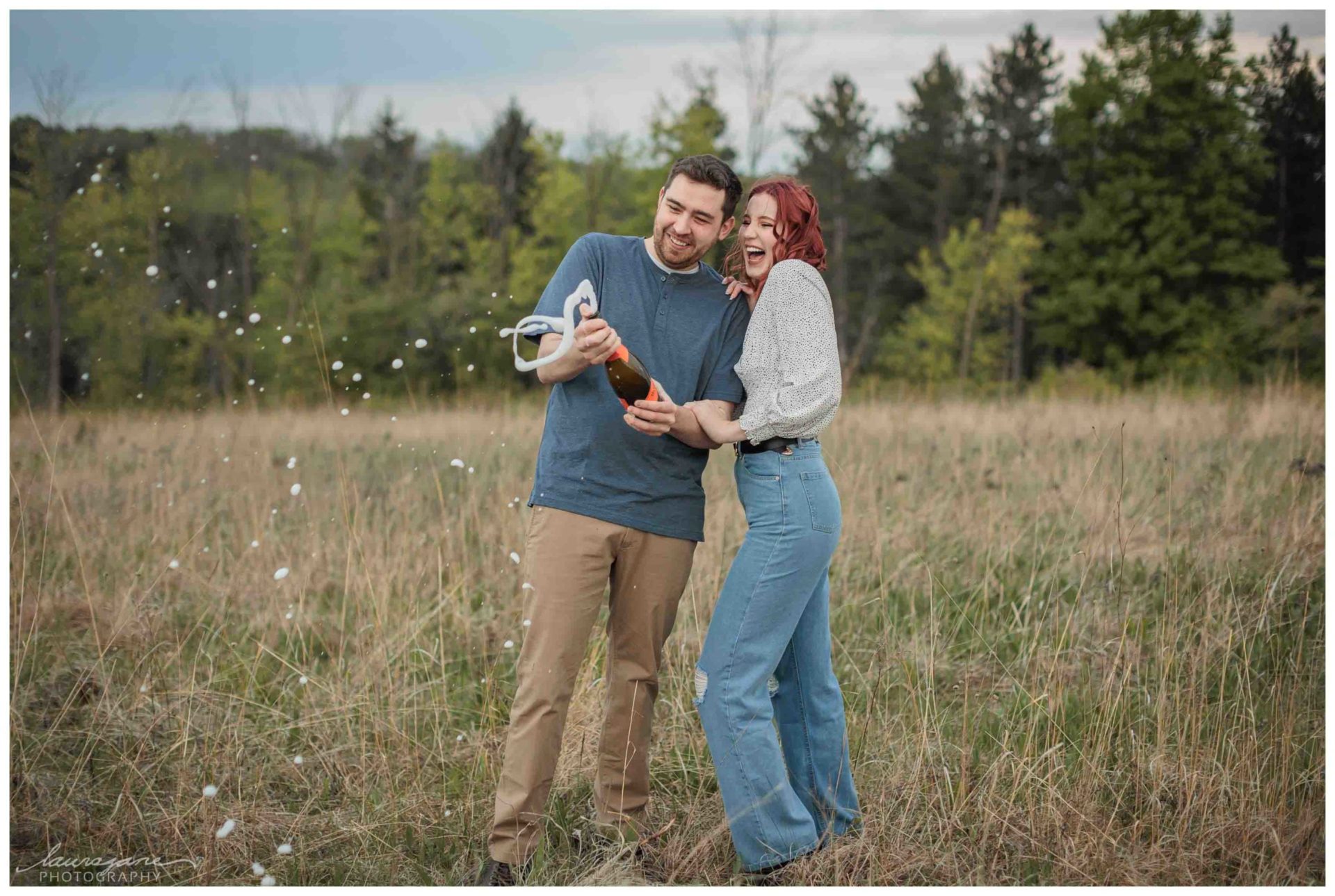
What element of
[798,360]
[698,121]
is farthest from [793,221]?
[698,121]

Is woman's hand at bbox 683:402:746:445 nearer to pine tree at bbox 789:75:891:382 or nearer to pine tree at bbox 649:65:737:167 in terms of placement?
pine tree at bbox 649:65:737:167

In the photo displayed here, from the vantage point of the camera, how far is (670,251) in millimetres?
2869

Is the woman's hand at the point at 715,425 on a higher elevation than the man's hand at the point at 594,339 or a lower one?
lower

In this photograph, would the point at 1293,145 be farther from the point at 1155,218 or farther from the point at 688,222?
the point at 688,222

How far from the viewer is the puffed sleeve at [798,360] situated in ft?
8.73

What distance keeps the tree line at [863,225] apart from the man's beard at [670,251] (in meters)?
8.72

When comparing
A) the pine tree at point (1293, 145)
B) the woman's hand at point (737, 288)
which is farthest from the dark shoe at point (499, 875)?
the pine tree at point (1293, 145)

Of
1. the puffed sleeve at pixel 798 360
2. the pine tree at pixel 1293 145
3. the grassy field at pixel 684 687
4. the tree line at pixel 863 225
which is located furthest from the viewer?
the tree line at pixel 863 225

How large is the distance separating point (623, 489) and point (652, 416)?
0.28m

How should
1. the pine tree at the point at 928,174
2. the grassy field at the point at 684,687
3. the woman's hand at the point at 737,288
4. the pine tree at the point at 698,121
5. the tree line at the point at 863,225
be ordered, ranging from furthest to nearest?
the pine tree at the point at 928,174 → the pine tree at the point at 698,121 → the tree line at the point at 863,225 → the grassy field at the point at 684,687 → the woman's hand at the point at 737,288

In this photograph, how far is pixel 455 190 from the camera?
2455 cm

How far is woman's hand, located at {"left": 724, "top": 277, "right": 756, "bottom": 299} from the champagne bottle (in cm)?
40

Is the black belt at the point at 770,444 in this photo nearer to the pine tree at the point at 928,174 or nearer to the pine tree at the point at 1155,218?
the pine tree at the point at 1155,218

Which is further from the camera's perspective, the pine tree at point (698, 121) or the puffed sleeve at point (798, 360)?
the pine tree at point (698, 121)
